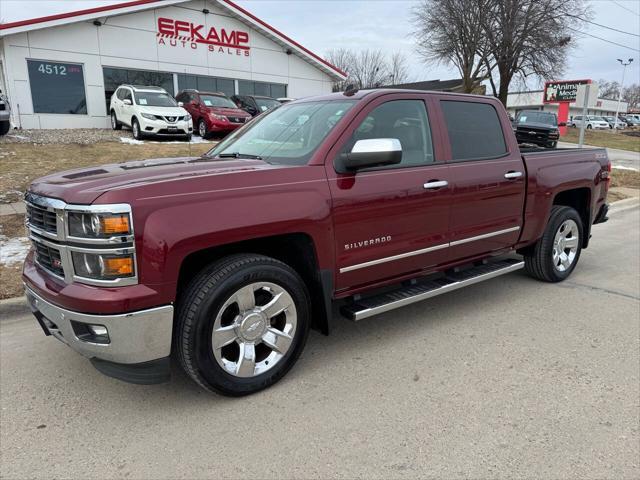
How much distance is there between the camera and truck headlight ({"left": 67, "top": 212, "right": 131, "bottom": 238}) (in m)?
2.49

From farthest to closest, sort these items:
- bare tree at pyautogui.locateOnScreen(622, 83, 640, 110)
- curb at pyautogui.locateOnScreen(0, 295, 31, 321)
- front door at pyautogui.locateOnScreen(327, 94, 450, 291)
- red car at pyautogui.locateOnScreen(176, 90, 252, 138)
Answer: bare tree at pyautogui.locateOnScreen(622, 83, 640, 110), red car at pyautogui.locateOnScreen(176, 90, 252, 138), curb at pyautogui.locateOnScreen(0, 295, 31, 321), front door at pyautogui.locateOnScreen(327, 94, 450, 291)

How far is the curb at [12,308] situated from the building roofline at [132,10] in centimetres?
1735

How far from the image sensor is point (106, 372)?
275 centimetres

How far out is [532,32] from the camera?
32750 millimetres

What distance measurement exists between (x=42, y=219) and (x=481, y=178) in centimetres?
324

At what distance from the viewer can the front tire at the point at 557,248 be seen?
16.4 feet

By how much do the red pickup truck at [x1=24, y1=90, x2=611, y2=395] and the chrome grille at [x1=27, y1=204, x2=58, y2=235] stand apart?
2cm

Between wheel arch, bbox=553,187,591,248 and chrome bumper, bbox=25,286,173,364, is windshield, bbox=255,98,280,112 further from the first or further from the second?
chrome bumper, bbox=25,286,173,364

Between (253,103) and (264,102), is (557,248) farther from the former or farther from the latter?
(264,102)

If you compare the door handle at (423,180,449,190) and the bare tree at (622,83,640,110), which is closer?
the door handle at (423,180,449,190)

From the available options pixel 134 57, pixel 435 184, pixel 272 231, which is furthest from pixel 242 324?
pixel 134 57

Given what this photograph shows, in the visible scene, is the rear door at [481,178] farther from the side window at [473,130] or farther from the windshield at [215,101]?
the windshield at [215,101]

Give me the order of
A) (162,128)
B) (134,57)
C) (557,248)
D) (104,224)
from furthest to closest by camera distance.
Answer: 1. (134,57)
2. (162,128)
3. (557,248)
4. (104,224)

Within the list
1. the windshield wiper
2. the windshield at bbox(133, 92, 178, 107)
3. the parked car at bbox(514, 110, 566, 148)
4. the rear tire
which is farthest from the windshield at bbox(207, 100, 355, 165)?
the parked car at bbox(514, 110, 566, 148)
